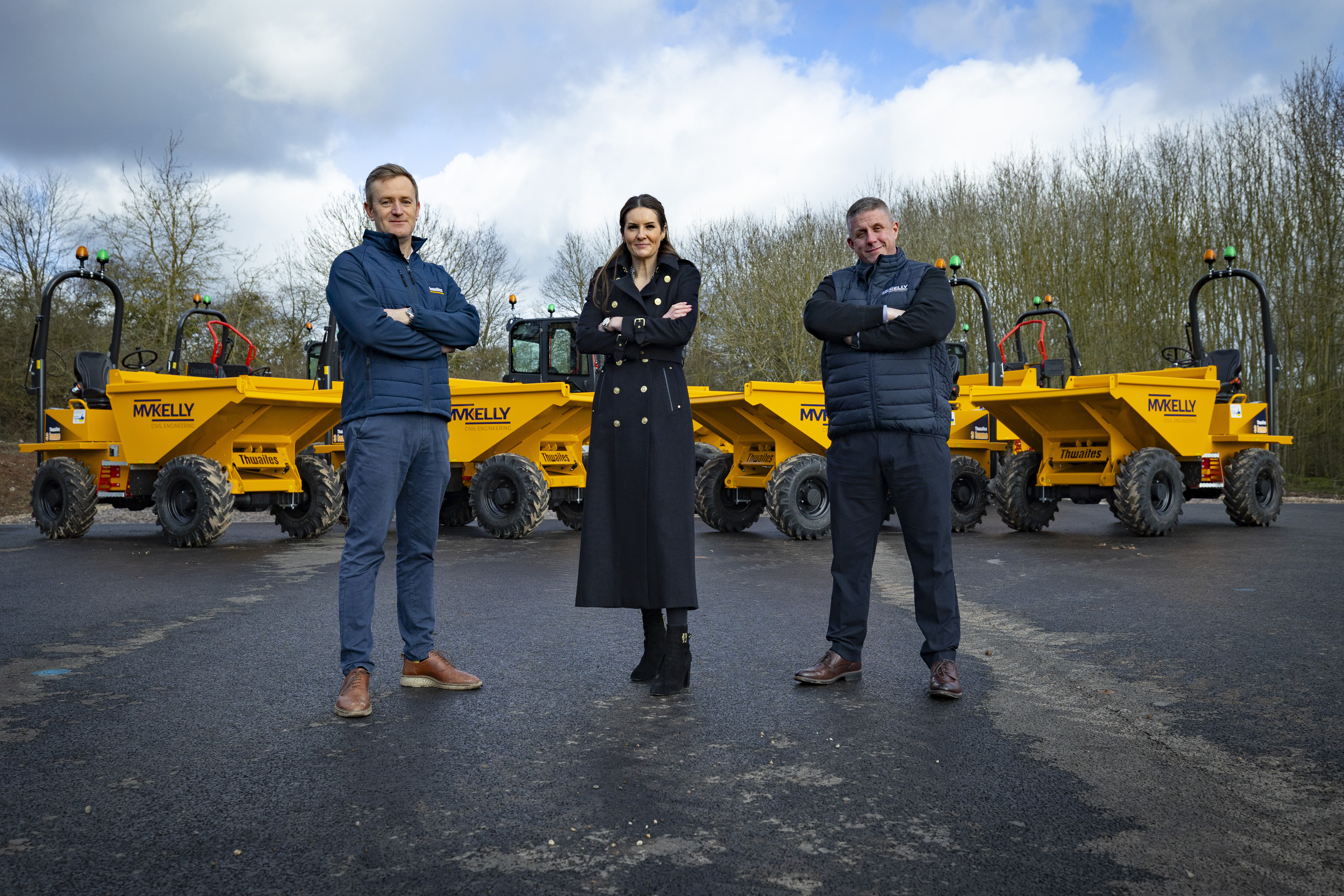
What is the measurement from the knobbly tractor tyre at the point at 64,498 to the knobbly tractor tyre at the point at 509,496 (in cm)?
400

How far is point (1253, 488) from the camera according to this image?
483 inches

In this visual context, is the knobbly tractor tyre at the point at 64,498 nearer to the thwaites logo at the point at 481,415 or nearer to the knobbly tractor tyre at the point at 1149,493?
the thwaites logo at the point at 481,415

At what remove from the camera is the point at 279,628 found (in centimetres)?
580

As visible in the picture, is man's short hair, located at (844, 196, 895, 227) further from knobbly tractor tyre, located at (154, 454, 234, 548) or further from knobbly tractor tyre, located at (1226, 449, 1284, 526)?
knobbly tractor tyre, located at (1226, 449, 1284, 526)

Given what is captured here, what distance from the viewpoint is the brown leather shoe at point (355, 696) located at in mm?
3873

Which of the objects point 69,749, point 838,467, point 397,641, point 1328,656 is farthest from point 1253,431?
point 69,749

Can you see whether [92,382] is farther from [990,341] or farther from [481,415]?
[990,341]

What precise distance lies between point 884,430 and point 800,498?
22.2ft

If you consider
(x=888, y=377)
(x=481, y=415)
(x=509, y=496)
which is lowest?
(x=509, y=496)

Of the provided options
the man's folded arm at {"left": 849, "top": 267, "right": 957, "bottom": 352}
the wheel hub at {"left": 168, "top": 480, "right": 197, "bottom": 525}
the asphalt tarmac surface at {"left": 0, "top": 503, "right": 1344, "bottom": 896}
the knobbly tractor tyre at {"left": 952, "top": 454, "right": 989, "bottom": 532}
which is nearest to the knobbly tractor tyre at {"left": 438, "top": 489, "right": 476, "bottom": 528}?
the wheel hub at {"left": 168, "top": 480, "right": 197, "bottom": 525}

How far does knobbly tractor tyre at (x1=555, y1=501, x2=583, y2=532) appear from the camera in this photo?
42.1 feet

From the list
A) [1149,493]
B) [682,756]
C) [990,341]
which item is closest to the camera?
Result: [682,756]

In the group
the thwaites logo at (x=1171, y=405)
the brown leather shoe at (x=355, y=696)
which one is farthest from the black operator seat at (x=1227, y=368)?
the brown leather shoe at (x=355, y=696)

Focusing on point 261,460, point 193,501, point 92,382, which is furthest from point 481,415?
point 92,382
